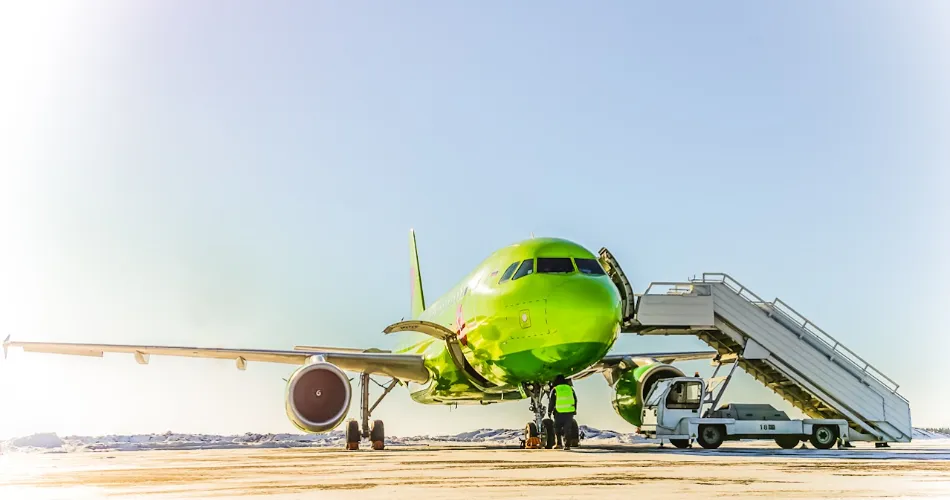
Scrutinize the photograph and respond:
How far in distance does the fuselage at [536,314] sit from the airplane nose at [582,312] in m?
0.02

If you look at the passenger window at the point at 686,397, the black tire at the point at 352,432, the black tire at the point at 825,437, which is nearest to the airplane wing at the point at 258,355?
the black tire at the point at 352,432

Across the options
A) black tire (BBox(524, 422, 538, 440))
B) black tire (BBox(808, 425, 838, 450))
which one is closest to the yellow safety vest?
black tire (BBox(524, 422, 538, 440))

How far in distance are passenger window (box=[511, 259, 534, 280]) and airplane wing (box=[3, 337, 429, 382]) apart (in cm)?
584

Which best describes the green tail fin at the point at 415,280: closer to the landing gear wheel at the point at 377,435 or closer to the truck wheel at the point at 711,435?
the landing gear wheel at the point at 377,435

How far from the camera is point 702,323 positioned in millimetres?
18938

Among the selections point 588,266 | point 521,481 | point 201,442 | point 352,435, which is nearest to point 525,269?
point 588,266

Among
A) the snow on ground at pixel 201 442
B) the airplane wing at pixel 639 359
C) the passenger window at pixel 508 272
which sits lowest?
the snow on ground at pixel 201 442

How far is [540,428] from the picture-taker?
15.9 metres

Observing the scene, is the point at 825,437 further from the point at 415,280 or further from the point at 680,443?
the point at 415,280

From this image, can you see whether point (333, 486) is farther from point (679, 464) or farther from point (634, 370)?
point (634, 370)

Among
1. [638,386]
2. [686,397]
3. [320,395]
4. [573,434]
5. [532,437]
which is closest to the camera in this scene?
[573,434]

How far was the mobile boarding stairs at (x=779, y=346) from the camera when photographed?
18.9 metres

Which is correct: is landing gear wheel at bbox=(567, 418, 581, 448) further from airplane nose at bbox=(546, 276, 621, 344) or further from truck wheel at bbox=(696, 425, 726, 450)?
truck wheel at bbox=(696, 425, 726, 450)

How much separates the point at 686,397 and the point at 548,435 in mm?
3851
